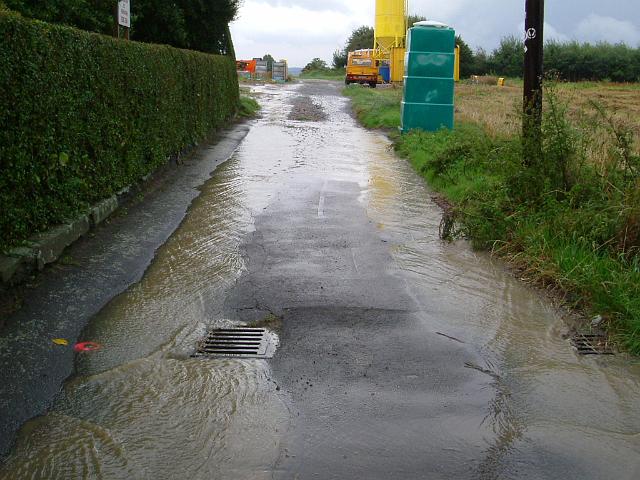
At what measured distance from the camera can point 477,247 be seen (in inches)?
311

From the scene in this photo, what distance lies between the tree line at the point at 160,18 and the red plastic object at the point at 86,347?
7919 millimetres

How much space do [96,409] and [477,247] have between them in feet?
16.2

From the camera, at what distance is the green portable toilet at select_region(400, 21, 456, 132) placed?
17.3 metres

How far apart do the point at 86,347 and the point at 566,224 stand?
15.0 feet

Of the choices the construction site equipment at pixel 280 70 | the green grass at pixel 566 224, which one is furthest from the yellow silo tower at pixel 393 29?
the green grass at pixel 566 224

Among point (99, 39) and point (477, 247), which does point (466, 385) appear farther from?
point (99, 39)

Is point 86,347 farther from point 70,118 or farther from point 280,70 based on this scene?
point 280,70

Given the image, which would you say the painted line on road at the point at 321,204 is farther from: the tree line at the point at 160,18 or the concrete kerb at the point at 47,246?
the tree line at the point at 160,18

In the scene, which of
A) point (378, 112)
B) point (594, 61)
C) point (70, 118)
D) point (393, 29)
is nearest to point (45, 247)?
point (70, 118)

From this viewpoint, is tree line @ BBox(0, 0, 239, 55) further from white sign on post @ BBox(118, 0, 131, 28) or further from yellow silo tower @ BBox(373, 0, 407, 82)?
yellow silo tower @ BBox(373, 0, 407, 82)

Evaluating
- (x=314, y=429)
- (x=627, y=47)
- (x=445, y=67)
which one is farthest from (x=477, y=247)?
(x=627, y=47)

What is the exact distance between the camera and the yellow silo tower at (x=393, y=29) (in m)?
48.1

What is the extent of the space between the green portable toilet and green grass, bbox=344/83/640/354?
7.96 meters

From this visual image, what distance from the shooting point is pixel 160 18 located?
19078 millimetres
